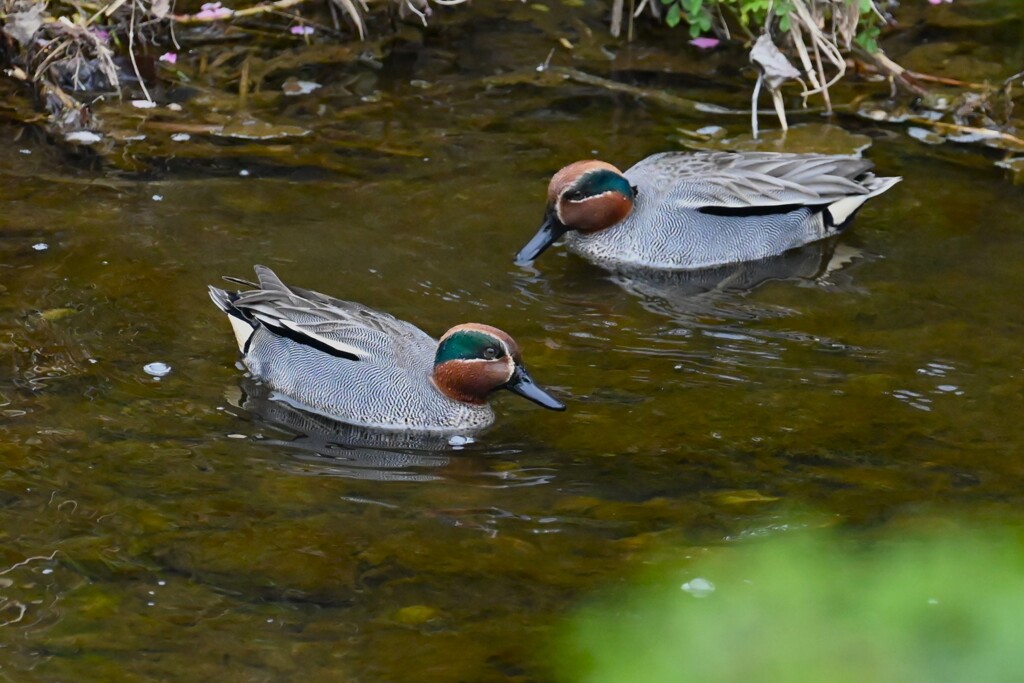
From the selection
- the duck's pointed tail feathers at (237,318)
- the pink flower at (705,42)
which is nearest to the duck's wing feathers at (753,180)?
the pink flower at (705,42)

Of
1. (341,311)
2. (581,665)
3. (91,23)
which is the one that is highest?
(581,665)

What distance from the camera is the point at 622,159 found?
8016mm

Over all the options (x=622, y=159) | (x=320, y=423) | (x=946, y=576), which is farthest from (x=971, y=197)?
(x=946, y=576)

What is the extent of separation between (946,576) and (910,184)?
6802 mm

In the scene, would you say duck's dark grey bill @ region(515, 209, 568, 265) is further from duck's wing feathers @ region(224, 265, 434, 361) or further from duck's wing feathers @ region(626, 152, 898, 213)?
duck's wing feathers @ region(224, 265, 434, 361)

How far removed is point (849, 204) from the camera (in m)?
7.22

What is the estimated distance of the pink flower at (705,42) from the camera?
30.5 feet

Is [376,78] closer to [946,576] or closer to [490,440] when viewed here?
[490,440]

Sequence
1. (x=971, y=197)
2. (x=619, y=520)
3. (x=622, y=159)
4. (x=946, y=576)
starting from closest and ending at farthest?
(x=946, y=576) < (x=619, y=520) < (x=971, y=197) < (x=622, y=159)

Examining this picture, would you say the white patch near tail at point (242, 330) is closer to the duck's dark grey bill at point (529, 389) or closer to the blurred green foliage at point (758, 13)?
the duck's dark grey bill at point (529, 389)

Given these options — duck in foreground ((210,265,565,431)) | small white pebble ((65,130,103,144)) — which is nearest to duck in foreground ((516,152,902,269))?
duck in foreground ((210,265,565,431))

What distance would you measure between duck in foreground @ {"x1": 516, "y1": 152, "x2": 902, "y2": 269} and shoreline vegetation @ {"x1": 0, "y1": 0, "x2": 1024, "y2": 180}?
26.8 inches

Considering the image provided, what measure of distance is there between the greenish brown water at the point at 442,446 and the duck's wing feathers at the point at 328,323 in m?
0.31

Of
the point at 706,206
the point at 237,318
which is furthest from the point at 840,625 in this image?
the point at 706,206
